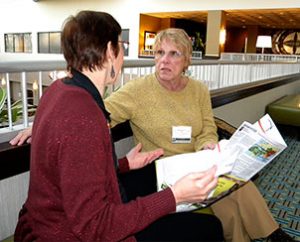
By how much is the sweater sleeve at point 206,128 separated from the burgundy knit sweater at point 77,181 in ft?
3.17

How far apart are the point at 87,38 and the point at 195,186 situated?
0.51 metres

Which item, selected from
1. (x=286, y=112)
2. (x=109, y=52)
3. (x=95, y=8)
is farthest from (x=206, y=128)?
(x=95, y=8)

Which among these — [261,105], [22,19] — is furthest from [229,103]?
[22,19]

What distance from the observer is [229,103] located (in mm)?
3754

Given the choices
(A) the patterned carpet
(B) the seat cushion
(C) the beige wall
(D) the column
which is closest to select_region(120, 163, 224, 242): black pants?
(A) the patterned carpet

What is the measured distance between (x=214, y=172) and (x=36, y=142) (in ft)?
1.60

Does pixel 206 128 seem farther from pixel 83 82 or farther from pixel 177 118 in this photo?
pixel 83 82

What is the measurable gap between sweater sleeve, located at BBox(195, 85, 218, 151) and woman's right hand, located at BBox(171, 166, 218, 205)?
2.98 ft

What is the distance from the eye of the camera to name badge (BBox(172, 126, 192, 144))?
1788 millimetres

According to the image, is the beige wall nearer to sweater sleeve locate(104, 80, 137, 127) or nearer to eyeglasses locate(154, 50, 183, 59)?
eyeglasses locate(154, 50, 183, 59)

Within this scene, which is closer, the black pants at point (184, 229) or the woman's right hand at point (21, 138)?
the black pants at point (184, 229)

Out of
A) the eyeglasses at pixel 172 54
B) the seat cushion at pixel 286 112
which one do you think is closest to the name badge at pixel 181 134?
the eyeglasses at pixel 172 54

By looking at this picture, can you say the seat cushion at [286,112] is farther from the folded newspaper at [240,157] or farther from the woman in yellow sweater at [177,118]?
the folded newspaper at [240,157]

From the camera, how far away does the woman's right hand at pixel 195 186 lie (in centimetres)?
91
